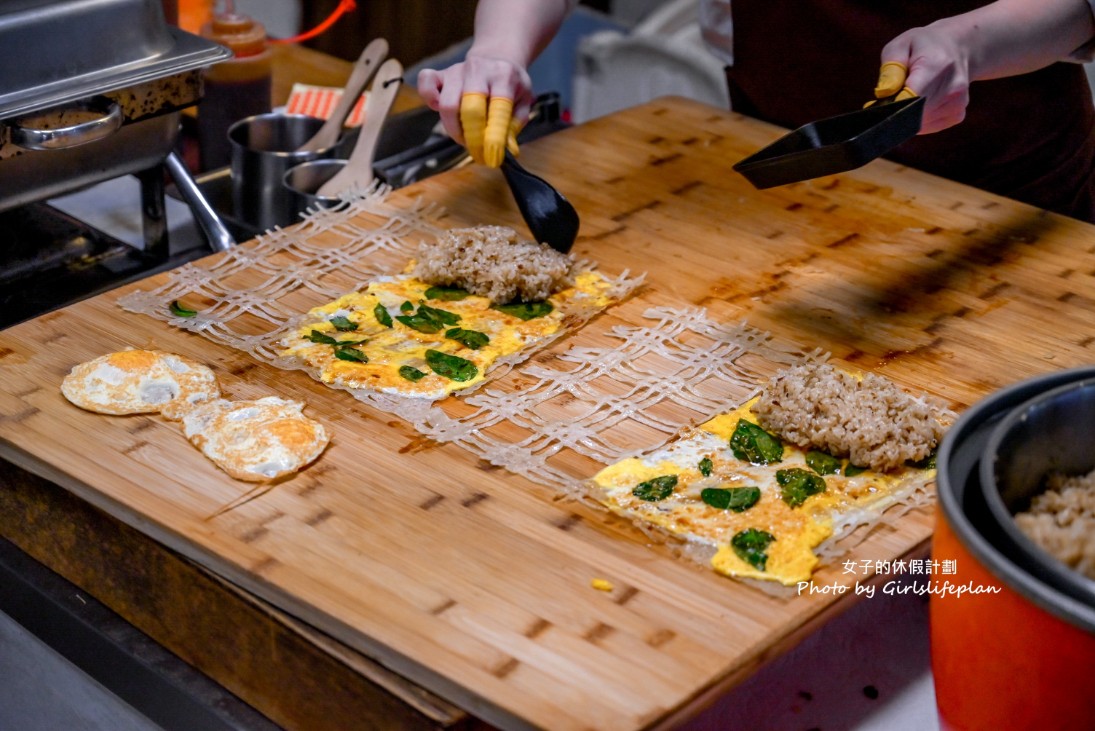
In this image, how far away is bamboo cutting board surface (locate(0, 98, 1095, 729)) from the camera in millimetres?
1146

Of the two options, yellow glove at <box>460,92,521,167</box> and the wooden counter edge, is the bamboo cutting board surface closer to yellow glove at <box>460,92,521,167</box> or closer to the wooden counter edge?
the wooden counter edge

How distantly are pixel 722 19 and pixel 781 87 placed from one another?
0.21 m

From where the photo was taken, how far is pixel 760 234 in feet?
6.69

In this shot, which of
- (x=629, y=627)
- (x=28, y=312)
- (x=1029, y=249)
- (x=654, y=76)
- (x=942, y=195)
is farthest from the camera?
(x=654, y=76)

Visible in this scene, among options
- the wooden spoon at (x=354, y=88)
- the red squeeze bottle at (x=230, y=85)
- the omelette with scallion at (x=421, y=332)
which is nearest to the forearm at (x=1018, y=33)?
the omelette with scallion at (x=421, y=332)

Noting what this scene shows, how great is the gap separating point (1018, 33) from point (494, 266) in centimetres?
92

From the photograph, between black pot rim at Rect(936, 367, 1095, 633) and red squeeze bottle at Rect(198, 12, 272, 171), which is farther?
red squeeze bottle at Rect(198, 12, 272, 171)

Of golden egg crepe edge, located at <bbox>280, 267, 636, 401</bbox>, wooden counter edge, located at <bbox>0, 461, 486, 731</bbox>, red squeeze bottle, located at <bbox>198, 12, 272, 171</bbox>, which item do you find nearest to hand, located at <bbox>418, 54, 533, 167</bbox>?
golden egg crepe edge, located at <bbox>280, 267, 636, 401</bbox>

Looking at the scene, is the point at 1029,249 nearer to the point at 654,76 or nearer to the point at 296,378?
the point at 296,378

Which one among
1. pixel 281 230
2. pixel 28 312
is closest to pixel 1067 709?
pixel 281 230

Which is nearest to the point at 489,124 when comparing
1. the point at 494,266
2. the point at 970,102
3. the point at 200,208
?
the point at 494,266

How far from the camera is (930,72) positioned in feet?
5.70

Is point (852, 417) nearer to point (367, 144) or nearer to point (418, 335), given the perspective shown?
point (418, 335)

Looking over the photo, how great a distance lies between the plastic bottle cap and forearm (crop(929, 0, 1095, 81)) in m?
1.37
